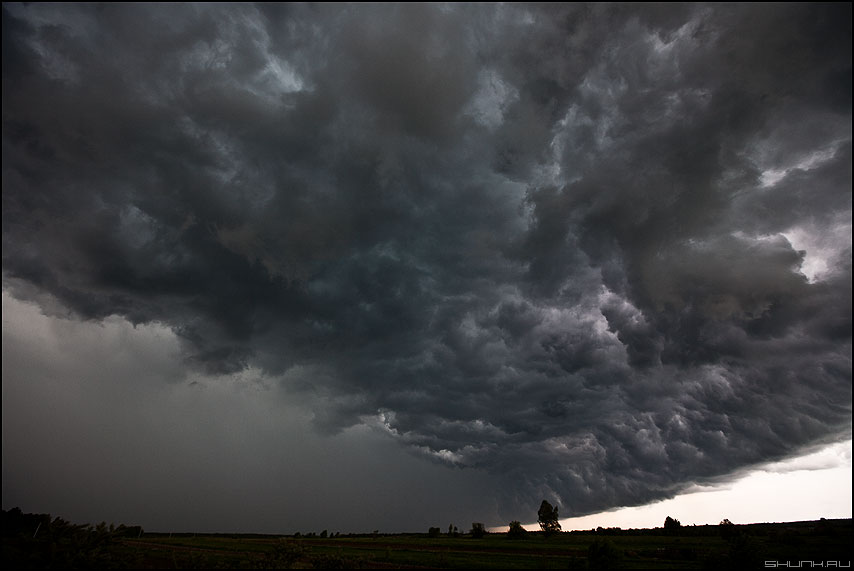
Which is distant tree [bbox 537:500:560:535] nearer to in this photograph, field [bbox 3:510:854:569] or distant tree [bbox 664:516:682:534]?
distant tree [bbox 664:516:682:534]

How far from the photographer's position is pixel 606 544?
57094 mm

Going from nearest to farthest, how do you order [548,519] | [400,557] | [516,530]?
1. [400,557]
2. [516,530]
3. [548,519]

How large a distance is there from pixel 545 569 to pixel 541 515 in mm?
135956

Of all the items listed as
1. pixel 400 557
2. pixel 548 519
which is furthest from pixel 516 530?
pixel 400 557

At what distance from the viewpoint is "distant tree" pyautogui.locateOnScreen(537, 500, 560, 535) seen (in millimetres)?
183125

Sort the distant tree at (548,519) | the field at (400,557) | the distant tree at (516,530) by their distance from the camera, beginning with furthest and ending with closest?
the distant tree at (548,519)
the distant tree at (516,530)
the field at (400,557)

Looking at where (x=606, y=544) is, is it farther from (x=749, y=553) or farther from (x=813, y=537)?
(x=813, y=537)

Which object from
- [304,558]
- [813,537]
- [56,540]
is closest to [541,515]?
[813,537]

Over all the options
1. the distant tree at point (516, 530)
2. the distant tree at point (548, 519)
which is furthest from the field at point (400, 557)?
the distant tree at point (548, 519)

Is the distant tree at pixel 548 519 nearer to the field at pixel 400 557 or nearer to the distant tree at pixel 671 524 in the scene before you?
the distant tree at pixel 671 524

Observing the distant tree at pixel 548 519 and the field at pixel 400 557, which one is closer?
the field at pixel 400 557

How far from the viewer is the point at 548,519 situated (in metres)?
185

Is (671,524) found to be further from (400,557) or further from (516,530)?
(400,557)

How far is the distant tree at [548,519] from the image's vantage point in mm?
183125
